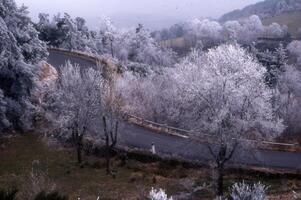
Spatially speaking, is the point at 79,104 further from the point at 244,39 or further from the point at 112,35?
the point at 244,39

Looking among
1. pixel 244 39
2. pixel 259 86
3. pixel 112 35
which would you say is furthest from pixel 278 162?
pixel 244 39

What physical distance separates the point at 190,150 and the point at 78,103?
7815mm

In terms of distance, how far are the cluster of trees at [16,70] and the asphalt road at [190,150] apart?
7223 millimetres

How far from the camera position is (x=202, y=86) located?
93.2 feet

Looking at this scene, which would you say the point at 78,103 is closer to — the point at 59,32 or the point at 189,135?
the point at 189,135

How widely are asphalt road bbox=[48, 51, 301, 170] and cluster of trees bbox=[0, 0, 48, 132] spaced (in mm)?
7223

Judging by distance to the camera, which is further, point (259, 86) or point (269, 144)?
point (269, 144)

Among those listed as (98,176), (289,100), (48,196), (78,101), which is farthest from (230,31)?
(48,196)

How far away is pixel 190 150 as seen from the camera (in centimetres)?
3434

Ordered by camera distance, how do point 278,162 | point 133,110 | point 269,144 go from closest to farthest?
point 278,162
point 269,144
point 133,110

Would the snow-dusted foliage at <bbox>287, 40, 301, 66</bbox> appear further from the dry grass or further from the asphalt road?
the dry grass

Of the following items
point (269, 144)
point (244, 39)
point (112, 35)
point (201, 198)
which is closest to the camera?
point (201, 198)

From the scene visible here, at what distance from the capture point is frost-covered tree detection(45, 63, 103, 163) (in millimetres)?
33188

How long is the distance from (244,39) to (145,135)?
416ft
